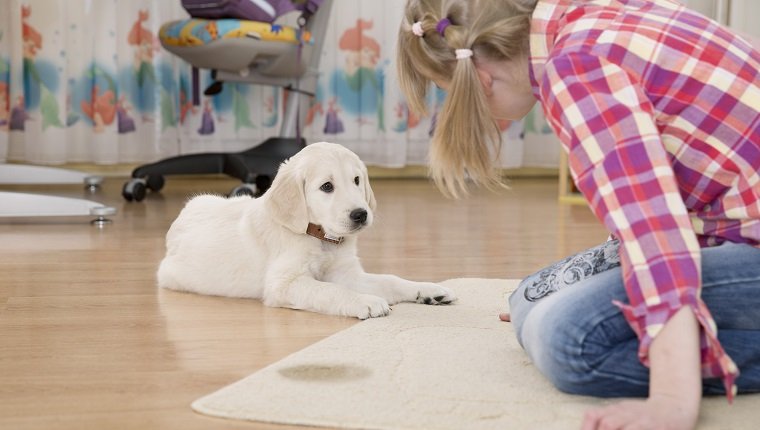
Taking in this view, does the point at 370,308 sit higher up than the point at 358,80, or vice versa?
the point at 370,308

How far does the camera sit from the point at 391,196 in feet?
12.8

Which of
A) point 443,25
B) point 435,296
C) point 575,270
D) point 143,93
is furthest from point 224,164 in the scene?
point 443,25

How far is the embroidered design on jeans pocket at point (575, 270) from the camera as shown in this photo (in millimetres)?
1399

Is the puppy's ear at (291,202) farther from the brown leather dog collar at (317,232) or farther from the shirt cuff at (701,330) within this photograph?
the shirt cuff at (701,330)

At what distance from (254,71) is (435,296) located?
2107 mm

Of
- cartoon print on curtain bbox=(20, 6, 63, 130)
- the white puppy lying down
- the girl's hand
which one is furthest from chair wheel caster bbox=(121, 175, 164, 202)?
the girl's hand

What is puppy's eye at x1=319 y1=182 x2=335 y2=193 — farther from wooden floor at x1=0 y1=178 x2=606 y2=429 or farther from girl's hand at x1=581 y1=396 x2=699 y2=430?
girl's hand at x1=581 y1=396 x2=699 y2=430

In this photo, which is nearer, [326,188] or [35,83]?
[326,188]

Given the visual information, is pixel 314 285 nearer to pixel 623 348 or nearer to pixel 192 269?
pixel 192 269

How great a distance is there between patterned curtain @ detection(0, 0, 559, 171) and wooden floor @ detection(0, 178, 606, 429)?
760mm

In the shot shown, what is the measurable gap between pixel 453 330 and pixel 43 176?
8.11ft

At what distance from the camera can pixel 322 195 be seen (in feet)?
5.80

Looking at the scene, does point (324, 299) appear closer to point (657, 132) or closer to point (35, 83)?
point (657, 132)

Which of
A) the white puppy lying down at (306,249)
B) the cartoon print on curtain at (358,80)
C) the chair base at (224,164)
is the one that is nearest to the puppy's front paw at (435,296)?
the white puppy lying down at (306,249)
